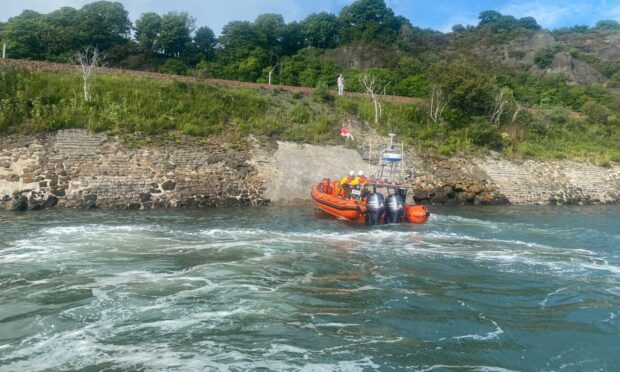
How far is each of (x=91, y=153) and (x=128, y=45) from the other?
30.4 m

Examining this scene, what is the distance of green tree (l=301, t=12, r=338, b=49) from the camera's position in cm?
6469

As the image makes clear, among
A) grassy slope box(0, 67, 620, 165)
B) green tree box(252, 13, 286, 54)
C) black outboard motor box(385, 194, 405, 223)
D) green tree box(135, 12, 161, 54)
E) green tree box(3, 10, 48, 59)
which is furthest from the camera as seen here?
green tree box(252, 13, 286, 54)

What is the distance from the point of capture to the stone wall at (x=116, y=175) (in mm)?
20750

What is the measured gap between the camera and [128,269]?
11898 mm

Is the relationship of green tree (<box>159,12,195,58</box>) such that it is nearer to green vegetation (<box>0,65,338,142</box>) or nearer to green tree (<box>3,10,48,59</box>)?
green tree (<box>3,10,48,59</box>)

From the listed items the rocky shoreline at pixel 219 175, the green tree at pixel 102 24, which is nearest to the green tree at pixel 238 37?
the green tree at pixel 102 24

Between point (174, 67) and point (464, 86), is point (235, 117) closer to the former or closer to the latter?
point (464, 86)

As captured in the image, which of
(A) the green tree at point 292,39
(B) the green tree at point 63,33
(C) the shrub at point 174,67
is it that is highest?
(A) the green tree at point 292,39

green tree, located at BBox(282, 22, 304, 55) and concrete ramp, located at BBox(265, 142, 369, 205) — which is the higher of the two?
green tree, located at BBox(282, 22, 304, 55)

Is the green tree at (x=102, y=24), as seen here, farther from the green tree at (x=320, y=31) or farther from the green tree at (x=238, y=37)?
Answer: the green tree at (x=320, y=31)

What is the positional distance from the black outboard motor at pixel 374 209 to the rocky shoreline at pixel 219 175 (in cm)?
594

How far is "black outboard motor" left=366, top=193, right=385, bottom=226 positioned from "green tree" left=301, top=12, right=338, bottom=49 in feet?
159

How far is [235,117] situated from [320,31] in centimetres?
4063

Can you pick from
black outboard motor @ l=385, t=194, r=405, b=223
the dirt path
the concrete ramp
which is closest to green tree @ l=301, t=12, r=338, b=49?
the dirt path
